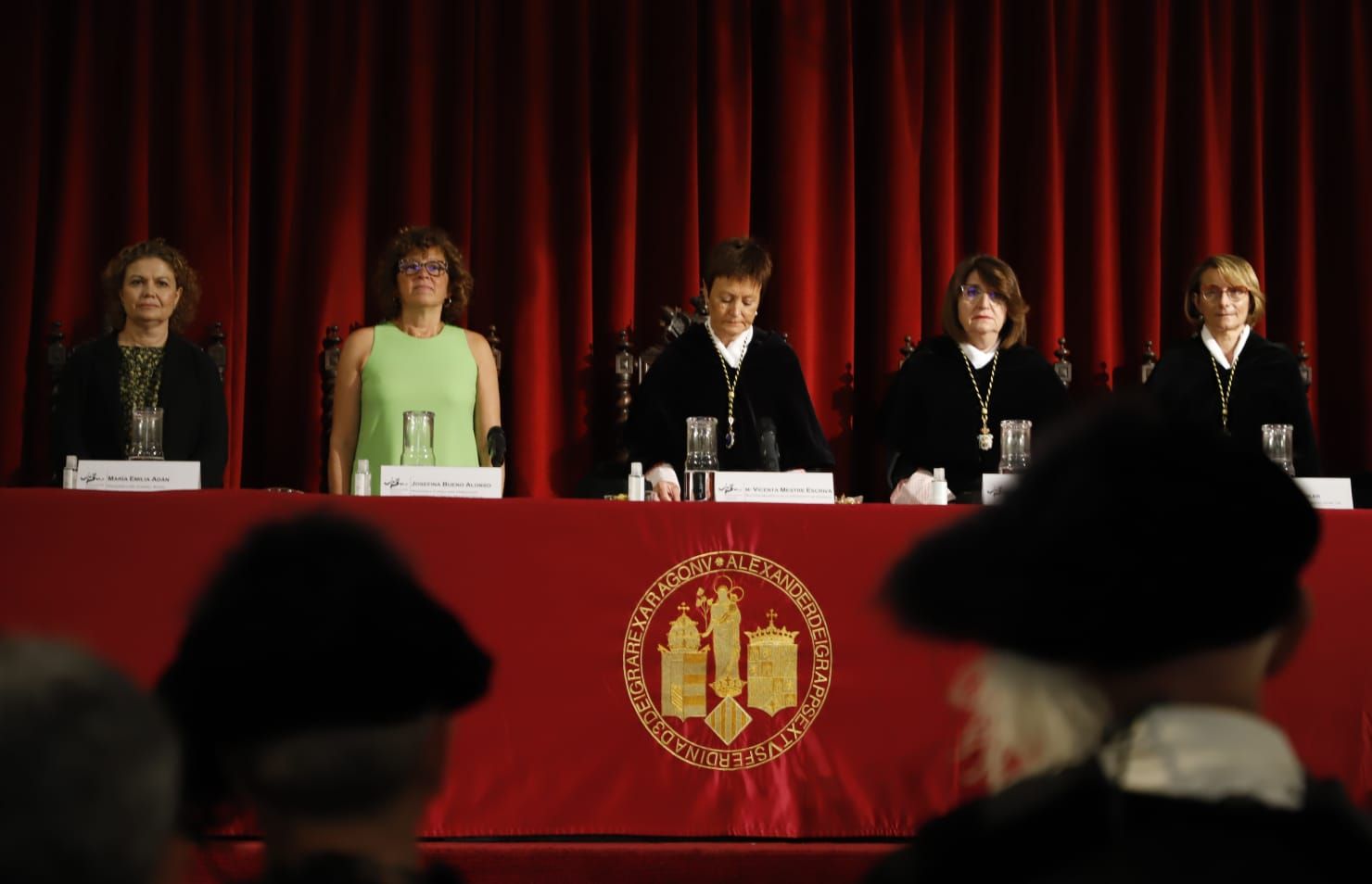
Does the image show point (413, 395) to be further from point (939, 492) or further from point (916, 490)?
point (939, 492)

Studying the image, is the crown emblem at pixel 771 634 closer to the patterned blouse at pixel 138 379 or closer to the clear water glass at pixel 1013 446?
the clear water glass at pixel 1013 446

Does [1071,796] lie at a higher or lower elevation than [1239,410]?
lower

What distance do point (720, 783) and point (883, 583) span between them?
2.26m

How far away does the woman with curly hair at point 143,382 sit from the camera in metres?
4.73

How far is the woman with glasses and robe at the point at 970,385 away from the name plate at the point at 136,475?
231cm

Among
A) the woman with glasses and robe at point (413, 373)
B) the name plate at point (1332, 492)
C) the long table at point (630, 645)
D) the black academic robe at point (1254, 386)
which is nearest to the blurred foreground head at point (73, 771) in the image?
the long table at point (630, 645)

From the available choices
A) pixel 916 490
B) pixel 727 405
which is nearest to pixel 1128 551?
pixel 916 490

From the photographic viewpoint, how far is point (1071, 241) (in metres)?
5.86

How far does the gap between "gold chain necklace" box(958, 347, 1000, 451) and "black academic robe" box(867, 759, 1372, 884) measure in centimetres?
404

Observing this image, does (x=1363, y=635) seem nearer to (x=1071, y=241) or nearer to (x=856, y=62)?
(x=1071, y=241)

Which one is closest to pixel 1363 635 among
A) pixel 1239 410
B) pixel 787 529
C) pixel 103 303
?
pixel 787 529

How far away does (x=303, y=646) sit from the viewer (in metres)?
0.93

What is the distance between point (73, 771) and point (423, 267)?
14.1ft

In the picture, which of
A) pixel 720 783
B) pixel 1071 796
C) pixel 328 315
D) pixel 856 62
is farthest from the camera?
pixel 856 62
